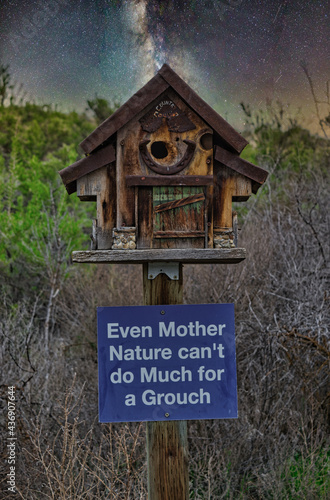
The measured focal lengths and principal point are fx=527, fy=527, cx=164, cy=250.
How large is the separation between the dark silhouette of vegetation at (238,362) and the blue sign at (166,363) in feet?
1.19

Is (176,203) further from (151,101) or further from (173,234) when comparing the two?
(151,101)

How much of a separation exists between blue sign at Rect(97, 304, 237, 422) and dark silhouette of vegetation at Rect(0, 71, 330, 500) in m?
0.36

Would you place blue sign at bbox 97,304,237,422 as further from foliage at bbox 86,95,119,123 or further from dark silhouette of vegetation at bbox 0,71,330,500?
foliage at bbox 86,95,119,123

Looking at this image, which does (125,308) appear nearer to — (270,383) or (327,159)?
(270,383)

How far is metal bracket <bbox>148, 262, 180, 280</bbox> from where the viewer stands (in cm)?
288

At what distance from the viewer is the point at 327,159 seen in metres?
10.7

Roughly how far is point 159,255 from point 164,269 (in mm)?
178

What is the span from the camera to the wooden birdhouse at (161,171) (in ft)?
9.23

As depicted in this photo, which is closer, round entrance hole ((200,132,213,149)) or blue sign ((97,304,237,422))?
blue sign ((97,304,237,422))

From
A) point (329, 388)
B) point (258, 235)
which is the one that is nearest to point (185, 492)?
point (329, 388)

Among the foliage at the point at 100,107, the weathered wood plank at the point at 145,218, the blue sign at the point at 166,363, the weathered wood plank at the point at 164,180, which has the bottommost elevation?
the blue sign at the point at 166,363

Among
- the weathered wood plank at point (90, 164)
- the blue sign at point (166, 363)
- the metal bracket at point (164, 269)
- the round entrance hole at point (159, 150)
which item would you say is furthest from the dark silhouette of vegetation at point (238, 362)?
the round entrance hole at point (159, 150)

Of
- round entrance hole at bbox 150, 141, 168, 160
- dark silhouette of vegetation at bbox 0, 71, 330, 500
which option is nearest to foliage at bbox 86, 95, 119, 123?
dark silhouette of vegetation at bbox 0, 71, 330, 500

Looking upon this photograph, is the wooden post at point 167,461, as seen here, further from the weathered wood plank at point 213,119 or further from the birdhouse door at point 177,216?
the weathered wood plank at point 213,119
